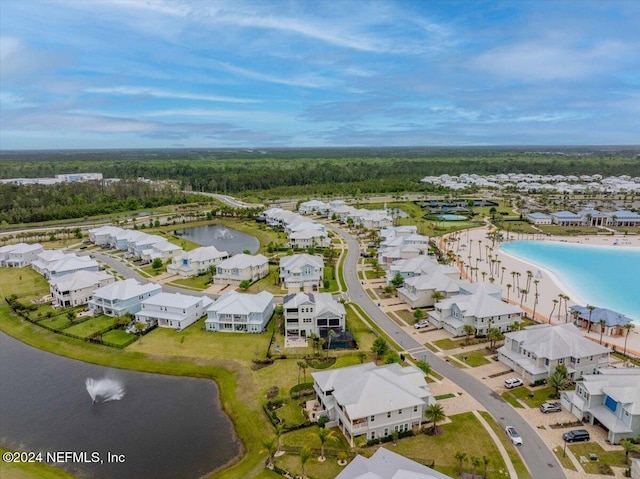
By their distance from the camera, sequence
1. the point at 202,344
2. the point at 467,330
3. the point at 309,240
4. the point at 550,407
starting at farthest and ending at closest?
the point at 309,240
the point at 202,344
the point at 467,330
the point at 550,407

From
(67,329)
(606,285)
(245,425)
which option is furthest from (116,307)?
(606,285)

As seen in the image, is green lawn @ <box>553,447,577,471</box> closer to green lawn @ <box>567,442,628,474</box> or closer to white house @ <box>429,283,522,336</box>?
green lawn @ <box>567,442,628,474</box>

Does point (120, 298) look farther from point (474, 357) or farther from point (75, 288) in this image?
point (474, 357)

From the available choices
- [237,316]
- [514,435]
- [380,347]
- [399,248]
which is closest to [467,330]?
[380,347]

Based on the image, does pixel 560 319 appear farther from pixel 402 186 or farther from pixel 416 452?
pixel 402 186

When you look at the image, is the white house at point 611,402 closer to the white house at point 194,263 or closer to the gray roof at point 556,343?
the gray roof at point 556,343

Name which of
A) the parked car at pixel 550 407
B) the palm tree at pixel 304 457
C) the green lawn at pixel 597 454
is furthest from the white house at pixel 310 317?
the green lawn at pixel 597 454
